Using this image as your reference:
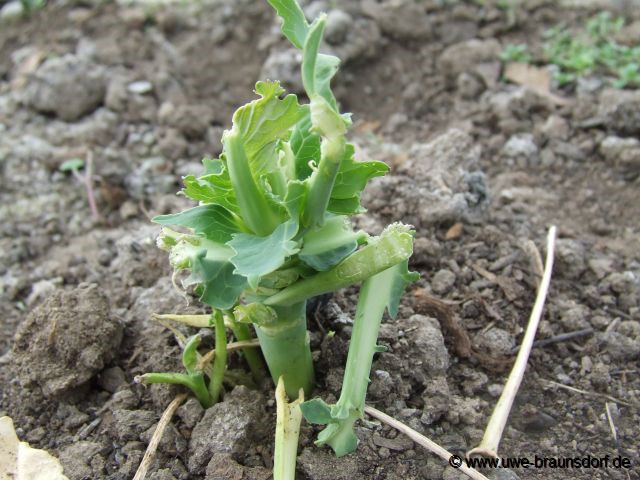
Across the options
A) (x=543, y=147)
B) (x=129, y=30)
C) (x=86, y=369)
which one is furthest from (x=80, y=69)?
(x=543, y=147)

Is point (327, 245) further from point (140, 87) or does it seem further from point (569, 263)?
point (140, 87)

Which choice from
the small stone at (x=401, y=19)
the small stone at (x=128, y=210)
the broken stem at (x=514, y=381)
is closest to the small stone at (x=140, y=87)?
the small stone at (x=128, y=210)

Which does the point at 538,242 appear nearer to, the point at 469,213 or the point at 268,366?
the point at 469,213

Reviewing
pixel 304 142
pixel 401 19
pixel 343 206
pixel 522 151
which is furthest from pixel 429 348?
pixel 401 19

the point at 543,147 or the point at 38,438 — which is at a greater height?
the point at 38,438

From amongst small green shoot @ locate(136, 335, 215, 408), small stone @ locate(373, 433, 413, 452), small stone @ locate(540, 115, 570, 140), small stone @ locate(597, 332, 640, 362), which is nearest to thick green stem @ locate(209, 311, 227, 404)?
small green shoot @ locate(136, 335, 215, 408)
